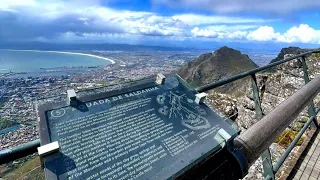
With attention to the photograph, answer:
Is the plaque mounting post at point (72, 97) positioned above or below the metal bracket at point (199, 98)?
above

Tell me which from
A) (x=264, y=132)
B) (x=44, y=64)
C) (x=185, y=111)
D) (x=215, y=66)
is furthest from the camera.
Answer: (x=215, y=66)

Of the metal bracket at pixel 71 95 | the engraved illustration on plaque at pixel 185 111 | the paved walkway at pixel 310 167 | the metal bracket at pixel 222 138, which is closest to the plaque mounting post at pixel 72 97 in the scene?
the metal bracket at pixel 71 95

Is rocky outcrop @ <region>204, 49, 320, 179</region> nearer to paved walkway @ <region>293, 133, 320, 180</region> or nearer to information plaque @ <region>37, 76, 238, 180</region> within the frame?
paved walkway @ <region>293, 133, 320, 180</region>

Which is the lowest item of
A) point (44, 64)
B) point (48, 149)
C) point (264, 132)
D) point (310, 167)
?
point (44, 64)

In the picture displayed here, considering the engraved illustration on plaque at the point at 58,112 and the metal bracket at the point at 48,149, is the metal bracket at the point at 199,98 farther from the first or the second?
the metal bracket at the point at 48,149

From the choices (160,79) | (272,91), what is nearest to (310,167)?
(160,79)

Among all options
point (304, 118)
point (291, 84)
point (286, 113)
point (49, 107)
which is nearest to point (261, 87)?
point (291, 84)

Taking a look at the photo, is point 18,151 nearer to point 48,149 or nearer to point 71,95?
point 48,149
